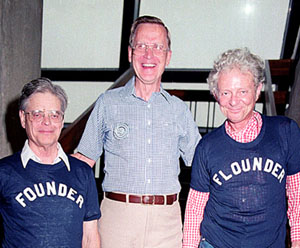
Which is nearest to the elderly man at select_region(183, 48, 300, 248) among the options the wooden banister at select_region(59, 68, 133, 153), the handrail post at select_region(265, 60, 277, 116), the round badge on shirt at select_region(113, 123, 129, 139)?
the round badge on shirt at select_region(113, 123, 129, 139)

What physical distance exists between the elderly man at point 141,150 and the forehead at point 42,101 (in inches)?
16.4

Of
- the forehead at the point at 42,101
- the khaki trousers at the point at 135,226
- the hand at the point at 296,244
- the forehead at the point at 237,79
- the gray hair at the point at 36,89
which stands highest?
the forehead at the point at 237,79

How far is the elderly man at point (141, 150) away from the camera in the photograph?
1.70 metres

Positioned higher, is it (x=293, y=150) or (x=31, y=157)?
(x=293, y=150)

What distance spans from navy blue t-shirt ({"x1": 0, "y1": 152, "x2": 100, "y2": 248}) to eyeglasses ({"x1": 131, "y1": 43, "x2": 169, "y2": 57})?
67 centimetres

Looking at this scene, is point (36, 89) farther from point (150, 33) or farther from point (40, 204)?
point (150, 33)

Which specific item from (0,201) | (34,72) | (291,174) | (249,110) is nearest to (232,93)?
(249,110)

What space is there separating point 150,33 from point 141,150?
0.56 meters

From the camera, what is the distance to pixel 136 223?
169cm

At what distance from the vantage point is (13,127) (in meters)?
2.00

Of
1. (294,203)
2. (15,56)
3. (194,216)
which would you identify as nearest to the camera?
(294,203)

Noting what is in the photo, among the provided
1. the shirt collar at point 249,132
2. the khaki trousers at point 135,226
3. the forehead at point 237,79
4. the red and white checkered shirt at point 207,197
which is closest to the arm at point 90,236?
the khaki trousers at point 135,226

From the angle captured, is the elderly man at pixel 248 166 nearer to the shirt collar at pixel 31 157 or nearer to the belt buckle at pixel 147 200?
the belt buckle at pixel 147 200

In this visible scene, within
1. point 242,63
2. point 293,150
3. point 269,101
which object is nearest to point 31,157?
point 242,63
